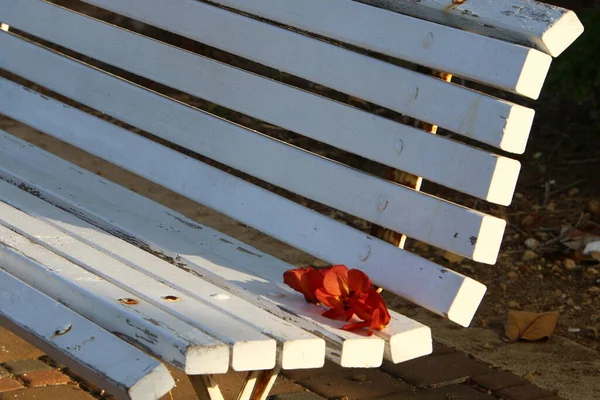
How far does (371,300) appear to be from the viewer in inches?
85.2

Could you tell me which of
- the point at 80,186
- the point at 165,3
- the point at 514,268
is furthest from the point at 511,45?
the point at 514,268

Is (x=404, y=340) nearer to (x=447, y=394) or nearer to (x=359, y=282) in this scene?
(x=359, y=282)

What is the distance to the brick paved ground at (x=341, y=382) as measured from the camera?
2.91 metres

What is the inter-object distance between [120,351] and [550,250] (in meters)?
2.69

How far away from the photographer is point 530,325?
3.43 meters

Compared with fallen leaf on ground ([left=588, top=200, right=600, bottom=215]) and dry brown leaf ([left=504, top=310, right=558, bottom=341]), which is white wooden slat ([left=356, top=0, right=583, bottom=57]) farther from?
fallen leaf on ground ([left=588, top=200, right=600, bottom=215])

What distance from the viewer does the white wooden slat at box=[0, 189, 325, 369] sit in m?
1.99

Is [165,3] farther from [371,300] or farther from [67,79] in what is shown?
[371,300]

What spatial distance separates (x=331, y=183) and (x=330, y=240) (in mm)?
137

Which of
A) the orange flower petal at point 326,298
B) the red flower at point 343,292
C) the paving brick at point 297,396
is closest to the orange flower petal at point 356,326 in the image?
the red flower at point 343,292

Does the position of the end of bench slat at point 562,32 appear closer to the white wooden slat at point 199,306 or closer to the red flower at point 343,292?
the red flower at point 343,292

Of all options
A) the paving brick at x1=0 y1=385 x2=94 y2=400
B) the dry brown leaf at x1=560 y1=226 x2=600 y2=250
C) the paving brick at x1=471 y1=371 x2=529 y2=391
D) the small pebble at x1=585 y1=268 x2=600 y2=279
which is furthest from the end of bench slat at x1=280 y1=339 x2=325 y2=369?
the dry brown leaf at x1=560 y1=226 x2=600 y2=250

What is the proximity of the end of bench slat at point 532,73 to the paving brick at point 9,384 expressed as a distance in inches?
62.4

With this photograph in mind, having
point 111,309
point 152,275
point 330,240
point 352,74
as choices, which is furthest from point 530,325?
point 111,309
